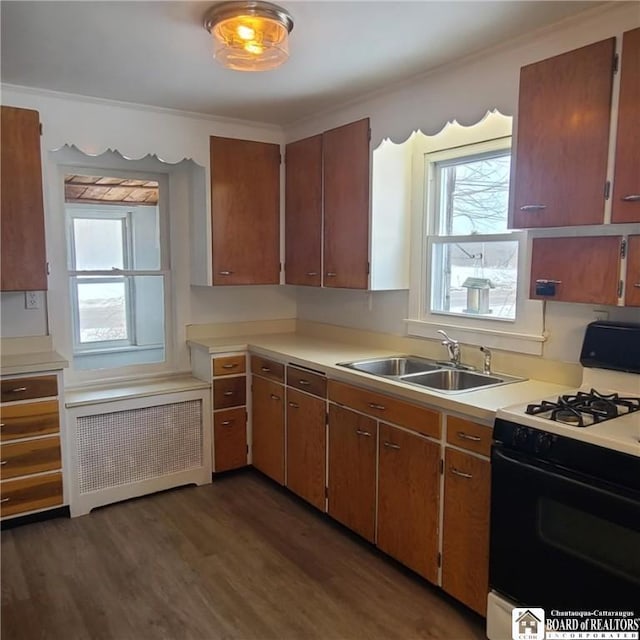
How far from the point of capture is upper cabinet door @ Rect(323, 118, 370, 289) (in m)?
3.21

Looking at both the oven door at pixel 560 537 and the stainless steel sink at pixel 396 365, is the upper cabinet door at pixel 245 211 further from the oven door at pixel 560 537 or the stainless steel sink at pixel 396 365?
the oven door at pixel 560 537

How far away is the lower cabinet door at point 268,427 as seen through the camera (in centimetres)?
342

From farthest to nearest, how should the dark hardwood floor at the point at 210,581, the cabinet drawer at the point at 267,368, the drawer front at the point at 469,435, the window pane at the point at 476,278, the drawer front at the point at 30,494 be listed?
1. the cabinet drawer at the point at 267,368
2. the drawer front at the point at 30,494
3. the window pane at the point at 476,278
4. the dark hardwood floor at the point at 210,581
5. the drawer front at the point at 469,435

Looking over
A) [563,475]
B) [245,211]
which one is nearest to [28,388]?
[245,211]

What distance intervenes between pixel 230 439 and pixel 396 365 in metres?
1.29

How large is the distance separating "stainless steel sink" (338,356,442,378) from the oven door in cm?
109

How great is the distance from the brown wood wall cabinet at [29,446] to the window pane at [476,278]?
7.37ft

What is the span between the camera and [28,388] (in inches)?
115

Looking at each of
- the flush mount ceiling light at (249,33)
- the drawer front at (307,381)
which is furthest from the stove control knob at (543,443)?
the flush mount ceiling light at (249,33)

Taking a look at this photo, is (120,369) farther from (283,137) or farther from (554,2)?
(554,2)

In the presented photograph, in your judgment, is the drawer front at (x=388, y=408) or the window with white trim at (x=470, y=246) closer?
the drawer front at (x=388, y=408)

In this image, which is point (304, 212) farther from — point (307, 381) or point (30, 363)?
point (30, 363)

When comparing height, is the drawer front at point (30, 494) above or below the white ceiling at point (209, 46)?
below

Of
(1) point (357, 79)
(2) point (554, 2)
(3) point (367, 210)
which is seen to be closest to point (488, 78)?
(2) point (554, 2)
